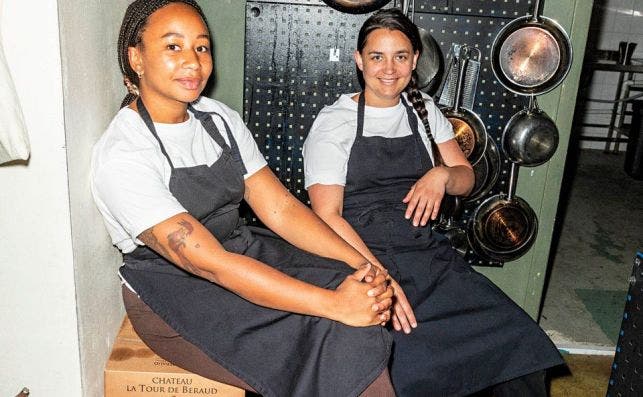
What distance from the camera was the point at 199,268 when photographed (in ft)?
5.03

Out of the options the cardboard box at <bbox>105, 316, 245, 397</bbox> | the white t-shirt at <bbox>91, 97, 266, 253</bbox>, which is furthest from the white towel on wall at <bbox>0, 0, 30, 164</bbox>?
the cardboard box at <bbox>105, 316, 245, 397</bbox>

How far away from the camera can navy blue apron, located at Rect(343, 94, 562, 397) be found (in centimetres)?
188

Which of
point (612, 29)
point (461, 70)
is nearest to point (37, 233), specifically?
point (461, 70)

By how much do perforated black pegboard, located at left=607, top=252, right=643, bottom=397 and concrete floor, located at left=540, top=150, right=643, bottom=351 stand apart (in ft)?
4.32

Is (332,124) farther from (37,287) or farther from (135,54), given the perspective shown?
(37,287)

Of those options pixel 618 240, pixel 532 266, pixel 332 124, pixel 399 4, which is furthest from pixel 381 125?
pixel 618 240

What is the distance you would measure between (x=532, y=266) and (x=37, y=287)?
226cm

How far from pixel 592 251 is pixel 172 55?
13.3 feet

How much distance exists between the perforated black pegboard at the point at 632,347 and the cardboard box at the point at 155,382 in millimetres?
1169

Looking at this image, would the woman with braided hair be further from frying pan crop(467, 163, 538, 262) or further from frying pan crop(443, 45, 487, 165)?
frying pan crop(467, 163, 538, 262)

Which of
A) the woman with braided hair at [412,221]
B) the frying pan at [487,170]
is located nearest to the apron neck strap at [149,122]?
the woman with braided hair at [412,221]

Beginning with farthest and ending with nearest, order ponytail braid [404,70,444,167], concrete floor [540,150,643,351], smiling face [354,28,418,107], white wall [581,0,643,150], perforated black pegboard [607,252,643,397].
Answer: white wall [581,0,643,150]
concrete floor [540,150,643,351]
ponytail braid [404,70,444,167]
smiling face [354,28,418,107]
perforated black pegboard [607,252,643,397]

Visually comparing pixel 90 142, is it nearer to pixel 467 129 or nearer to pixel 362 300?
pixel 362 300

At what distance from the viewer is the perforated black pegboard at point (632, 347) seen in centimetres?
185
